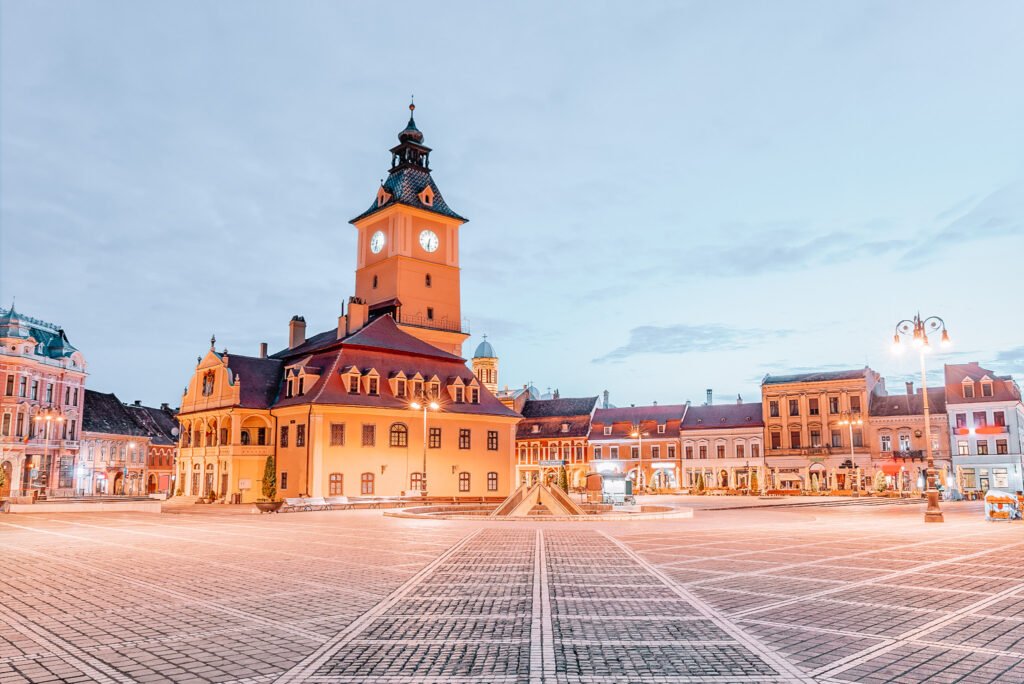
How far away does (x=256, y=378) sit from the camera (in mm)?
58938

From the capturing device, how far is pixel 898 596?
12.5 m

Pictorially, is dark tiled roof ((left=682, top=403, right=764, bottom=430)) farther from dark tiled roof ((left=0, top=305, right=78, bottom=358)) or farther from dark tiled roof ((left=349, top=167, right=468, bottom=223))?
dark tiled roof ((left=0, top=305, right=78, bottom=358))

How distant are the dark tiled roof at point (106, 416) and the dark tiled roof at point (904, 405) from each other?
77379mm

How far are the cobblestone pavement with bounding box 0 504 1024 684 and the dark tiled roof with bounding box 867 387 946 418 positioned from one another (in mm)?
61379

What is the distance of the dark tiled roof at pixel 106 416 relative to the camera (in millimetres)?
79500

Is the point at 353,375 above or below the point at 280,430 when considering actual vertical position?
above

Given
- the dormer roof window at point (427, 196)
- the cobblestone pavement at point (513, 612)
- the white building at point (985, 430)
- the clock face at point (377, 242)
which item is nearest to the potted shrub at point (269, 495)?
the cobblestone pavement at point (513, 612)

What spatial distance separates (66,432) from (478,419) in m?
37.4

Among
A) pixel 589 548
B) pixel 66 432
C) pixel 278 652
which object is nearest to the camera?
pixel 278 652

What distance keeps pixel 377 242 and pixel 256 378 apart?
63.1 ft

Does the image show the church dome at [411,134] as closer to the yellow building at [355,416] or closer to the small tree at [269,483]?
the yellow building at [355,416]

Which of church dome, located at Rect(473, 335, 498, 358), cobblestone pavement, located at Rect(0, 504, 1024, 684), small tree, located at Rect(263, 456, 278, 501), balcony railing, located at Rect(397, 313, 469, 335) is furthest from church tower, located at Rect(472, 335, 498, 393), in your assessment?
cobblestone pavement, located at Rect(0, 504, 1024, 684)

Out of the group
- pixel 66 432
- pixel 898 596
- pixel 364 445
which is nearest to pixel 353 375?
pixel 364 445

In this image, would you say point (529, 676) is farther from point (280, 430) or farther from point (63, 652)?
point (280, 430)
